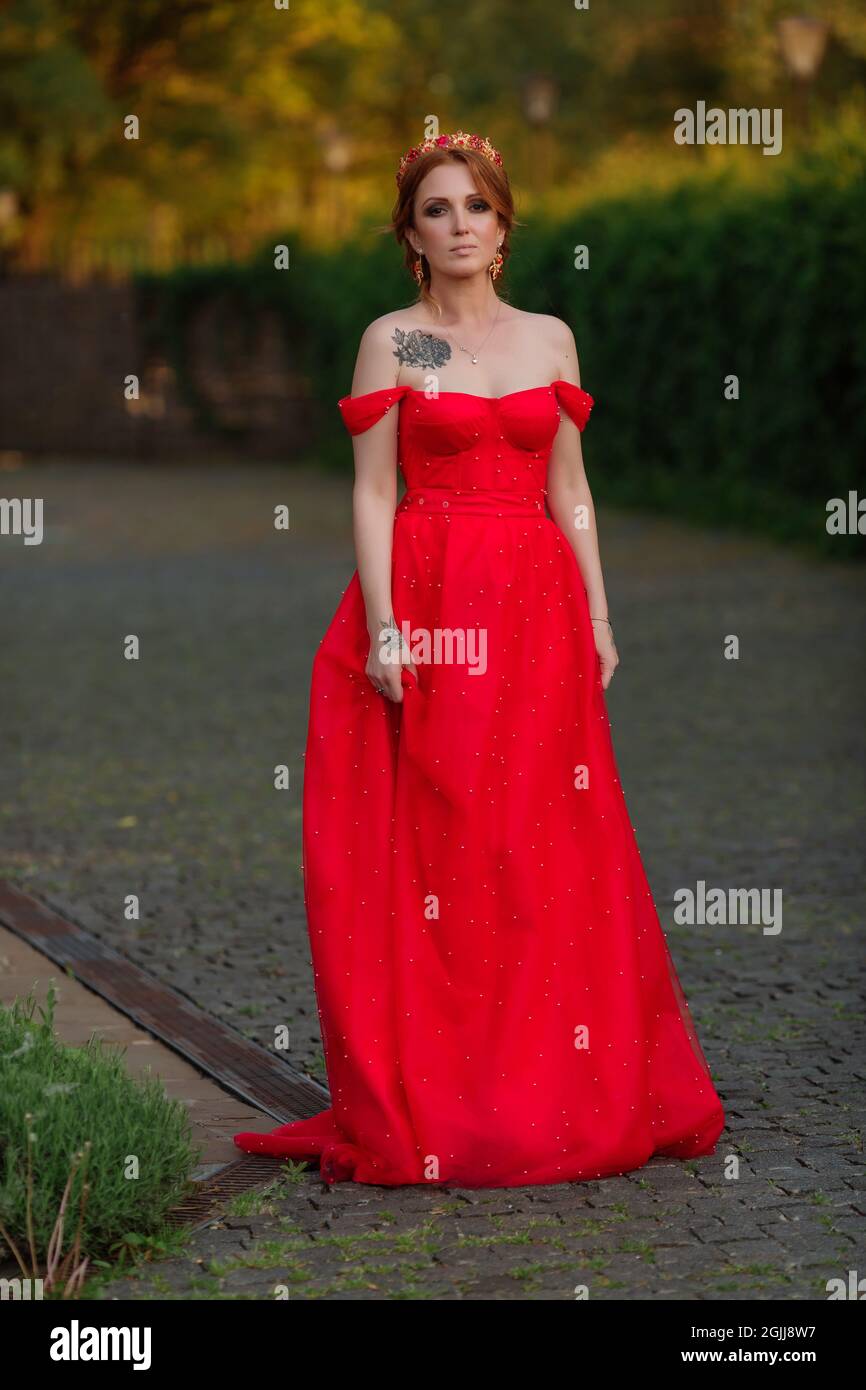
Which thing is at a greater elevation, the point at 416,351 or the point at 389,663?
the point at 416,351

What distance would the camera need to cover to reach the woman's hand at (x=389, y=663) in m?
4.66

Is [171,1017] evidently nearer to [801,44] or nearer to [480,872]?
[480,872]

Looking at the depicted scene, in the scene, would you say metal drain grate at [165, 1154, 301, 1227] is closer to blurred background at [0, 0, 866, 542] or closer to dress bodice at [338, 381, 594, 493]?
dress bodice at [338, 381, 594, 493]

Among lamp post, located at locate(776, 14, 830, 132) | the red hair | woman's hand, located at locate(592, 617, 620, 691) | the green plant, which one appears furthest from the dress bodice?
lamp post, located at locate(776, 14, 830, 132)


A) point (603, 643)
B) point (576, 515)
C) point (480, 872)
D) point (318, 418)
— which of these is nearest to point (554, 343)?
point (576, 515)

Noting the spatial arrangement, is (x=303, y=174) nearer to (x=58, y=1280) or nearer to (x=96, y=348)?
(x=96, y=348)

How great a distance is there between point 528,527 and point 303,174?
49.3 meters

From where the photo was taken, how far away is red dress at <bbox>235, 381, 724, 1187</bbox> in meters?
4.61

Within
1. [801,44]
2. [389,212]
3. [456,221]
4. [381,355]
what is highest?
[801,44]

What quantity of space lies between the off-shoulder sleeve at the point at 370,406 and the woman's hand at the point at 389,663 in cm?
47

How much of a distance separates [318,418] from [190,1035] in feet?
81.7

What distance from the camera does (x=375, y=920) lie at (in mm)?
4691

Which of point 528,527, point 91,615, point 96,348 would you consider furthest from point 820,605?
point 96,348

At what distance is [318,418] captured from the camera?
30156 millimetres
